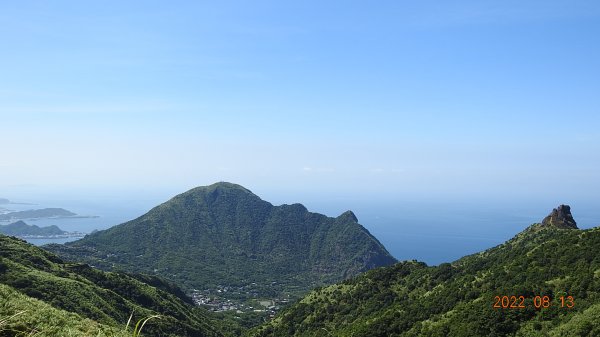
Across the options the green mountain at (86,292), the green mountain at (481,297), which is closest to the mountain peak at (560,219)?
the green mountain at (481,297)

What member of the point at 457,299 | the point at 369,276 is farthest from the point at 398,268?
the point at 457,299

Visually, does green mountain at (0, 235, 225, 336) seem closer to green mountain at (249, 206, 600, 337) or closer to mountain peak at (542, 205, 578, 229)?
green mountain at (249, 206, 600, 337)

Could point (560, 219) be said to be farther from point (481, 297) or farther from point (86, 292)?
point (86, 292)

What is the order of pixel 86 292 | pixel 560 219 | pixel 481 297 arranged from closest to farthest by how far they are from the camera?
pixel 481 297, pixel 86 292, pixel 560 219

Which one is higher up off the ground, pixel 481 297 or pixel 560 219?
pixel 560 219

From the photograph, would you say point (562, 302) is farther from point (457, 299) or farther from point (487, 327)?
point (457, 299)

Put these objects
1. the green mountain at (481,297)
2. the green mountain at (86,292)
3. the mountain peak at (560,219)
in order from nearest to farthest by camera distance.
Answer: the green mountain at (481,297) → the green mountain at (86,292) → the mountain peak at (560,219)

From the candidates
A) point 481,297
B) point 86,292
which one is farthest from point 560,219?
point 86,292

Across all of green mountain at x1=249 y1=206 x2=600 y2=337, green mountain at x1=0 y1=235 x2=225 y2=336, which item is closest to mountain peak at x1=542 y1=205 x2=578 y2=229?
green mountain at x1=249 y1=206 x2=600 y2=337

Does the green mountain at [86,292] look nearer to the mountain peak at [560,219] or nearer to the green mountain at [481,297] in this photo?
the green mountain at [481,297]
